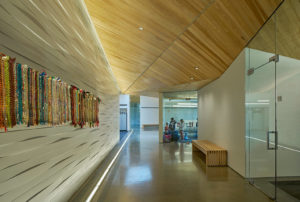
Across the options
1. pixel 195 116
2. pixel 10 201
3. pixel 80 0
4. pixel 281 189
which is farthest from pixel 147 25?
pixel 195 116

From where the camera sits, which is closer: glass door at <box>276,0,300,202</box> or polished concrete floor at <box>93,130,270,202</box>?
glass door at <box>276,0,300,202</box>

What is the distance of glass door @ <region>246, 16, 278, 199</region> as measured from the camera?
3.87m

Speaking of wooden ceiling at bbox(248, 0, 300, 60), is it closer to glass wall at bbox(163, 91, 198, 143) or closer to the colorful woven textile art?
the colorful woven textile art

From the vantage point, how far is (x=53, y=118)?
2.58 metres

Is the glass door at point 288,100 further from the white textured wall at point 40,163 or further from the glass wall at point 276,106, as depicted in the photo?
the white textured wall at point 40,163

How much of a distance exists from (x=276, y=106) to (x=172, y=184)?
9.44ft

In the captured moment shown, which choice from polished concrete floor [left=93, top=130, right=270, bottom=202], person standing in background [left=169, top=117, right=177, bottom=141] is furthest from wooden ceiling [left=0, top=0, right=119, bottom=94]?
person standing in background [left=169, top=117, right=177, bottom=141]

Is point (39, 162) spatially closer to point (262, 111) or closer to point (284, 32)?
point (262, 111)

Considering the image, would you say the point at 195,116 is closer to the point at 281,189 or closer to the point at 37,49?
the point at 281,189

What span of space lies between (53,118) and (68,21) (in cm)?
162

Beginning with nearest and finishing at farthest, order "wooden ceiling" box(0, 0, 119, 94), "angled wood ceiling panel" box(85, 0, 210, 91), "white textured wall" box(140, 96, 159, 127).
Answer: "wooden ceiling" box(0, 0, 119, 94)
"angled wood ceiling panel" box(85, 0, 210, 91)
"white textured wall" box(140, 96, 159, 127)

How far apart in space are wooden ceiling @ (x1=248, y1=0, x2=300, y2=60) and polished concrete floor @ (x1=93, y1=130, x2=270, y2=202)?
299 centimetres

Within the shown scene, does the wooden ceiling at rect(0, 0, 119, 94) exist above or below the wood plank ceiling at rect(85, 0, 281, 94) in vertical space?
below

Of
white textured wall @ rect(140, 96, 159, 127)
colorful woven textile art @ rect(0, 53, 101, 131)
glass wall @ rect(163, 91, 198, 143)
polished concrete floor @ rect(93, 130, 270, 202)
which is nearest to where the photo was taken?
colorful woven textile art @ rect(0, 53, 101, 131)
